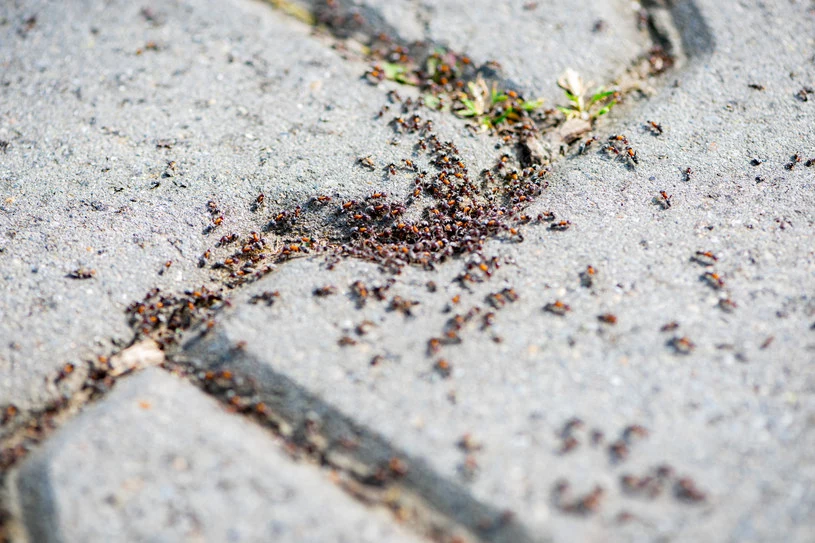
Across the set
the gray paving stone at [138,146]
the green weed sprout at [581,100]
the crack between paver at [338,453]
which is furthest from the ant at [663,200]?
the crack between paver at [338,453]

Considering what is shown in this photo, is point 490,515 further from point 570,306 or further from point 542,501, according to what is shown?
point 570,306

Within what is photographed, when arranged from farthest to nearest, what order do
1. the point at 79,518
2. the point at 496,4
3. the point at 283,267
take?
the point at 496,4
the point at 283,267
the point at 79,518

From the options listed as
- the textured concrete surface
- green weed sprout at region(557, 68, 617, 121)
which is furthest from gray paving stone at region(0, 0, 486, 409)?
green weed sprout at region(557, 68, 617, 121)

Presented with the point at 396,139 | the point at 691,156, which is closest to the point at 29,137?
the point at 396,139

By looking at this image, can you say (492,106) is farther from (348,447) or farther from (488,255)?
(348,447)

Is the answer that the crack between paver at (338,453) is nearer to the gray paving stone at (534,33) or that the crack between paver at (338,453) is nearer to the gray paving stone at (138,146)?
the gray paving stone at (138,146)
